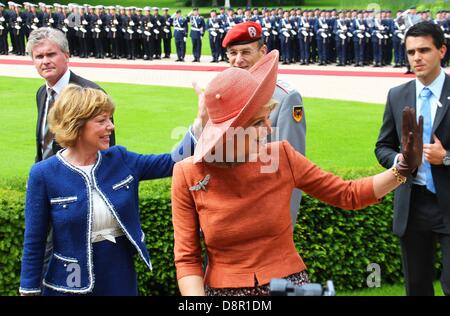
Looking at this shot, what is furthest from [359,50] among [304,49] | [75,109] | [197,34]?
[75,109]

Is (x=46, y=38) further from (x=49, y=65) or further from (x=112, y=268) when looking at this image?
(x=112, y=268)

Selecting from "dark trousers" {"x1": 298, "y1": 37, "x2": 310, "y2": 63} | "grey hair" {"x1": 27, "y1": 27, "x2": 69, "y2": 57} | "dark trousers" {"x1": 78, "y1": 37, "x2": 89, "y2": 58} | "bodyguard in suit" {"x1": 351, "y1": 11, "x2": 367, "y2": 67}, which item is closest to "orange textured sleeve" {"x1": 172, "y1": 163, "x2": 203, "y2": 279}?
"grey hair" {"x1": 27, "y1": 27, "x2": 69, "y2": 57}

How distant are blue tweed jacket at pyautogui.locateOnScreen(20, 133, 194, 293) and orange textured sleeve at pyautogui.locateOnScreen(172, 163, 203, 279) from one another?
67cm

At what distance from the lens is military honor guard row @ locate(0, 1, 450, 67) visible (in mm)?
26125

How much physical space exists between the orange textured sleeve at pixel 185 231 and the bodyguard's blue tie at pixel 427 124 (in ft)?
6.54

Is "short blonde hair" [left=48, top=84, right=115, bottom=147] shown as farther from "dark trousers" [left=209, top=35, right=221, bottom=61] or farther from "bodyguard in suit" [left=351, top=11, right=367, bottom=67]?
"dark trousers" [left=209, top=35, right=221, bottom=61]

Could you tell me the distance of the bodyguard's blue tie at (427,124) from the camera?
468 cm

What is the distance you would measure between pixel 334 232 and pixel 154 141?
622cm

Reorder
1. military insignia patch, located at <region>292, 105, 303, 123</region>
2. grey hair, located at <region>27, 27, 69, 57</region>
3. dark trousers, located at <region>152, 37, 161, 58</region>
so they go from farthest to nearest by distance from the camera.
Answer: dark trousers, located at <region>152, 37, 161, 58</region>
grey hair, located at <region>27, 27, 69, 57</region>
military insignia patch, located at <region>292, 105, 303, 123</region>

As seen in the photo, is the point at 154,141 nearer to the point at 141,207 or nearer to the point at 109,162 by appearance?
the point at 141,207

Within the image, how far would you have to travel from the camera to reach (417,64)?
→ 15.5ft

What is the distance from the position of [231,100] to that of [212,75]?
18620 mm

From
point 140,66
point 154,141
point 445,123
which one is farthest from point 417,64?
point 140,66

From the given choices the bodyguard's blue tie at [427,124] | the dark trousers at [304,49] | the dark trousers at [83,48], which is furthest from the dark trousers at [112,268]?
the dark trousers at [83,48]
